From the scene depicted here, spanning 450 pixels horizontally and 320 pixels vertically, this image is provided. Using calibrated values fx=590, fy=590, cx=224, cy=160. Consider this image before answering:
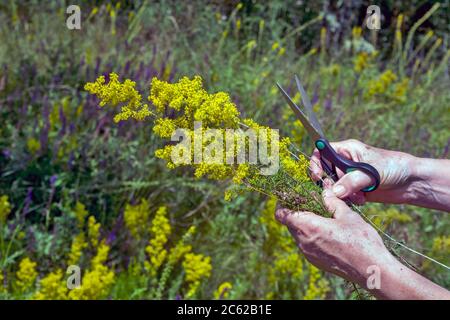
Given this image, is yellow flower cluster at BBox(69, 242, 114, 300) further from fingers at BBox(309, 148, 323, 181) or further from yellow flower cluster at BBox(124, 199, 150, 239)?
fingers at BBox(309, 148, 323, 181)

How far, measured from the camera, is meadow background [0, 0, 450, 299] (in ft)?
7.92

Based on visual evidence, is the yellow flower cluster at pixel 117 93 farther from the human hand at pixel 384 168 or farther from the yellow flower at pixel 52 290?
the yellow flower at pixel 52 290

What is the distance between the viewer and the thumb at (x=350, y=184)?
55.9 inches

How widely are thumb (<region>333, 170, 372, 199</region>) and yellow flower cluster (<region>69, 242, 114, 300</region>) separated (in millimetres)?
1049

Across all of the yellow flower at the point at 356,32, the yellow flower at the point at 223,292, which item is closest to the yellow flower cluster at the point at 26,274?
the yellow flower at the point at 223,292

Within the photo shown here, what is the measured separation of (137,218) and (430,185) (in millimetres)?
1250

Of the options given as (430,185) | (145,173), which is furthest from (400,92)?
(430,185)

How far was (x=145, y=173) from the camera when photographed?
9.25 ft

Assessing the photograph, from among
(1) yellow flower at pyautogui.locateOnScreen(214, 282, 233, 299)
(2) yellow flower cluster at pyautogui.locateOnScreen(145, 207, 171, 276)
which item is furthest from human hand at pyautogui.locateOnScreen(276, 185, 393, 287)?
(2) yellow flower cluster at pyautogui.locateOnScreen(145, 207, 171, 276)

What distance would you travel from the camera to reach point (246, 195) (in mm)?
2879
